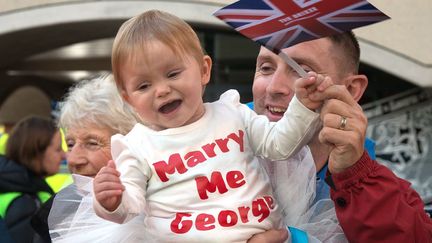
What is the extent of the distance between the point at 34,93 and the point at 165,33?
1918 centimetres

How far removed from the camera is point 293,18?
1666 millimetres

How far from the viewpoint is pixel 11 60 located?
15.0m

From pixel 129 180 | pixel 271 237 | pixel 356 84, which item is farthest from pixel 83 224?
pixel 356 84

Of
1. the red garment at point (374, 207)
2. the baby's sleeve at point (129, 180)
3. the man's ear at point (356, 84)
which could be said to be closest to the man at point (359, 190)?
the red garment at point (374, 207)

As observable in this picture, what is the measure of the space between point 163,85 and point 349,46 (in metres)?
0.82

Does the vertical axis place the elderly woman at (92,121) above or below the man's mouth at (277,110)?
below

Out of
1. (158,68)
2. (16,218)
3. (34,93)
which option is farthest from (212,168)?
(34,93)

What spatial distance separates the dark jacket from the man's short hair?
209 cm

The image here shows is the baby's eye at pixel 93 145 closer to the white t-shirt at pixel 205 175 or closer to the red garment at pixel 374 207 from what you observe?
the white t-shirt at pixel 205 175

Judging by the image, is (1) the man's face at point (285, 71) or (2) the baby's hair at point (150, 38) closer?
(2) the baby's hair at point (150, 38)

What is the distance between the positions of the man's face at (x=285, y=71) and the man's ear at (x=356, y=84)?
0.03 m

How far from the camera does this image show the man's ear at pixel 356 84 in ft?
7.63

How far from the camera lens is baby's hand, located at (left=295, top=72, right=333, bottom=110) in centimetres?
170

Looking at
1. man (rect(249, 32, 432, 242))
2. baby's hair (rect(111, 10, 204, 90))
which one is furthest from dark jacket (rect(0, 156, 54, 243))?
man (rect(249, 32, 432, 242))
